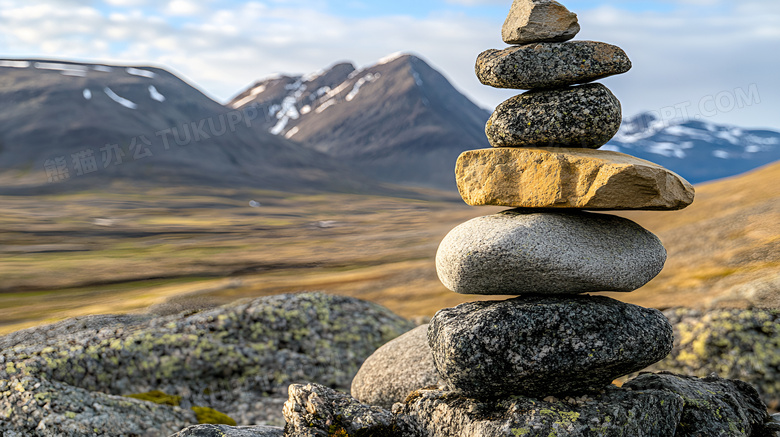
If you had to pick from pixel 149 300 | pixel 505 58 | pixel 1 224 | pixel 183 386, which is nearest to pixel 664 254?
pixel 505 58

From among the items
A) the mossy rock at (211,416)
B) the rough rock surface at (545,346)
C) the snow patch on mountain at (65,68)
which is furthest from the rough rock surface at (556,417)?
the snow patch on mountain at (65,68)

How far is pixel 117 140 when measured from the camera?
483 ft

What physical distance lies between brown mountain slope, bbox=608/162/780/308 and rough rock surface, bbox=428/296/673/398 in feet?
27.1

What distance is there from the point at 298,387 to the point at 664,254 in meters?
6.02

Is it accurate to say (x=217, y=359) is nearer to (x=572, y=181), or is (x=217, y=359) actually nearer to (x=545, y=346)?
(x=545, y=346)

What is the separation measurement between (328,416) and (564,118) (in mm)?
5560

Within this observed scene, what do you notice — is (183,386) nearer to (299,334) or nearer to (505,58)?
(299,334)

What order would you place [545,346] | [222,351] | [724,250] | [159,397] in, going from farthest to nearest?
[724,250] → [222,351] → [159,397] → [545,346]

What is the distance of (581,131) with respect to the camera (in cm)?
813

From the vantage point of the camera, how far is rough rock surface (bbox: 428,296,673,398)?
25.2 feet

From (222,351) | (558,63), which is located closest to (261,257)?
(222,351)

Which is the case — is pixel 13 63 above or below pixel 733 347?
above

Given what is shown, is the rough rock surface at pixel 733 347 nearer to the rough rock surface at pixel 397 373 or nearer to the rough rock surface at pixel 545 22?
the rough rock surface at pixel 397 373

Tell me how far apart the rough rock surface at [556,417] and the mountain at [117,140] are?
128 meters
